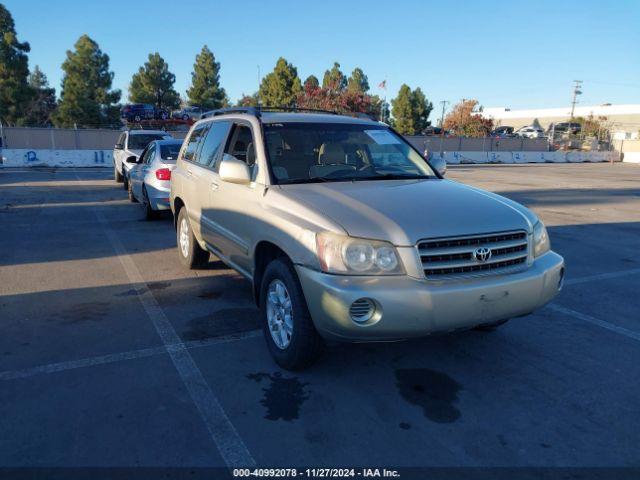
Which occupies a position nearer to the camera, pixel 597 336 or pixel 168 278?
pixel 597 336

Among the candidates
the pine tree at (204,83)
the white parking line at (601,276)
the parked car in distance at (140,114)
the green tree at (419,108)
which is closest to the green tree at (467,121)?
the green tree at (419,108)

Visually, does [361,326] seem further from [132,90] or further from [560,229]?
[132,90]

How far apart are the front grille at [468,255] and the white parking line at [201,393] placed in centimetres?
155

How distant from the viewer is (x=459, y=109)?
67000mm

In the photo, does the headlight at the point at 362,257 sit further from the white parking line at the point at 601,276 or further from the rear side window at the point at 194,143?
the white parking line at the point at 601,276

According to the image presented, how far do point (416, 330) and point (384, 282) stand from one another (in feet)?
1.19

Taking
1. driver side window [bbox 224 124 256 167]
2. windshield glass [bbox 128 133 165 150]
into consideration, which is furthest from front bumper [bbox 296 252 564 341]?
windshield glass [bbox 128 133 165 150]

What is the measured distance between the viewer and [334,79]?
56188 mm

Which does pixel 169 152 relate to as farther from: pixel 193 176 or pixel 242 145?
pixel 242 145

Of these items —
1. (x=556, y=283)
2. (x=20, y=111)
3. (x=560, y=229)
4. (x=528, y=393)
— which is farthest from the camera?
(x=20, y=111)

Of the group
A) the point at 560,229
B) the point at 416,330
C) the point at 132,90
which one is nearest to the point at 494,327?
the point at 416,330

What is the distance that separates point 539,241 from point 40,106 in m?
64.2

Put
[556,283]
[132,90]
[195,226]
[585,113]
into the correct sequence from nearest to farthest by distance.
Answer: [556,283], [195,226], [132,90], [585,113]

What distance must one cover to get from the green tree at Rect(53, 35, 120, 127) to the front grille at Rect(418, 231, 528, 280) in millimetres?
45659
